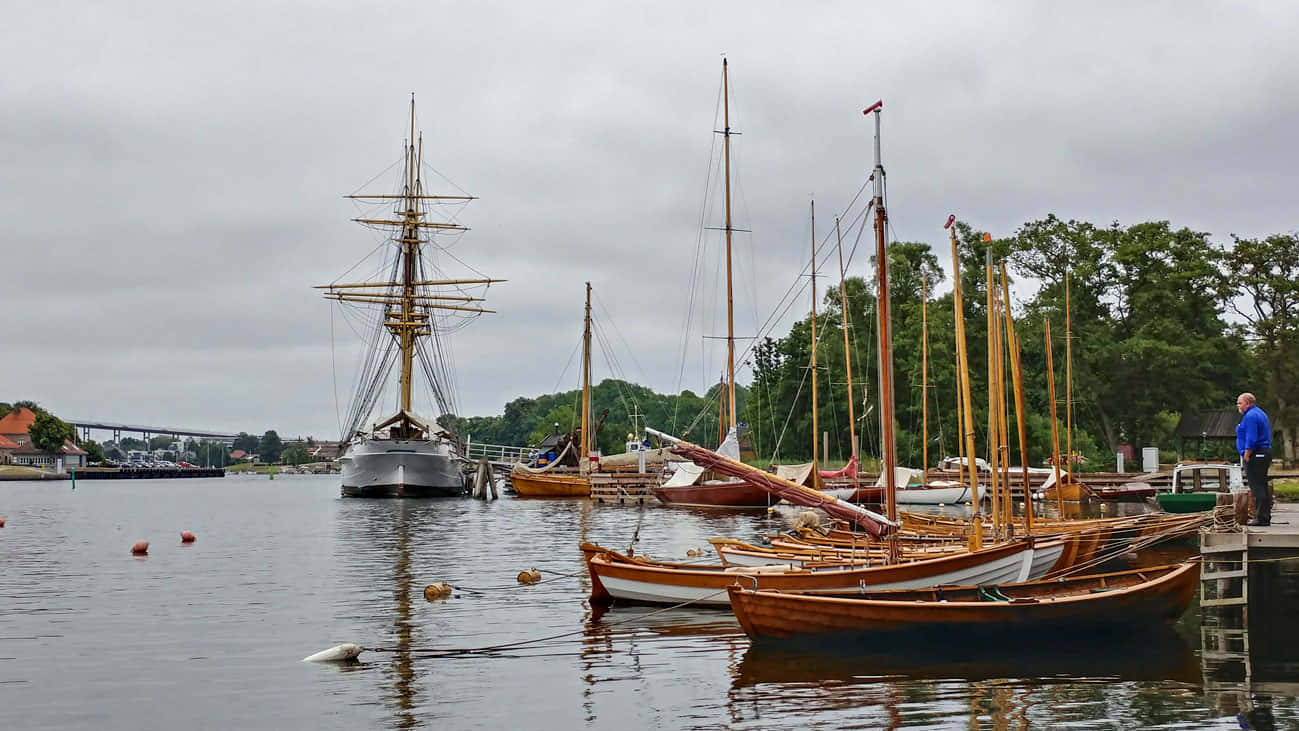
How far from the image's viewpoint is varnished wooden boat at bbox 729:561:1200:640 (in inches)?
699

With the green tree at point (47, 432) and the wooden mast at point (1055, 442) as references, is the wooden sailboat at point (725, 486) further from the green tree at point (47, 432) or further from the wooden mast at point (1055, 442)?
the green tree at point (47, 432)

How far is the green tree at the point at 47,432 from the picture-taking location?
176375 millimetres

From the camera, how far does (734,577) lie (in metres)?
→ 21.8

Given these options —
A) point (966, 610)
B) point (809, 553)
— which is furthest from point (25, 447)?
point (966, 610)

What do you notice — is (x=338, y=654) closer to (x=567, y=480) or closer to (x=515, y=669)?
(x=515, y=669)

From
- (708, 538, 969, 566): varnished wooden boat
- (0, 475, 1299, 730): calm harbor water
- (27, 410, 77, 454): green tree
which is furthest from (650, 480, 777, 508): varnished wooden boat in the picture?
(27, 410, 77, 454): green tree

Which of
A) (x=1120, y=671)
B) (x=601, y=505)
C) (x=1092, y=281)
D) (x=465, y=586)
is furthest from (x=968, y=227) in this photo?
(x=1120, y=671)

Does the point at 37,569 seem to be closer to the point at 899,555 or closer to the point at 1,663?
the point at 1,663

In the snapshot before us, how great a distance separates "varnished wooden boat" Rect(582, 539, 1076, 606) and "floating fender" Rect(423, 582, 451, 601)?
3.45 meters

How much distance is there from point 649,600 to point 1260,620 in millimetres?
10783

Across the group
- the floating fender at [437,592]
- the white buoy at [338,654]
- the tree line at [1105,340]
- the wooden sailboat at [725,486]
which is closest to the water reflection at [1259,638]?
the white buoy at [338,654]

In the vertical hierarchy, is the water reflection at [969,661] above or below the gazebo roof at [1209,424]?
below

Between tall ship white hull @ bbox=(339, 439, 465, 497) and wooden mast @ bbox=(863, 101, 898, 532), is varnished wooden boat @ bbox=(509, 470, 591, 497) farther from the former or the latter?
wooden mast @ bbox=(863, 101, 898, 532)

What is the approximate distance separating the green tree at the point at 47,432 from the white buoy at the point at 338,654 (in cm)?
17976
